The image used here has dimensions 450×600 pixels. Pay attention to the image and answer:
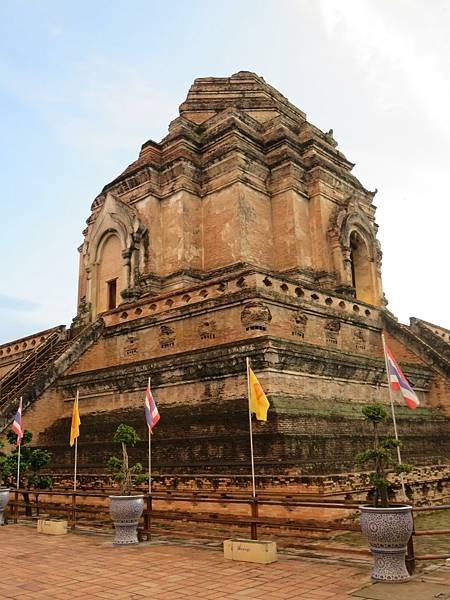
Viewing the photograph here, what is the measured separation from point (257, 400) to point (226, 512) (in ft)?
10.3

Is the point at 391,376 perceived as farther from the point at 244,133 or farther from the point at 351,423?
the point at 244,133

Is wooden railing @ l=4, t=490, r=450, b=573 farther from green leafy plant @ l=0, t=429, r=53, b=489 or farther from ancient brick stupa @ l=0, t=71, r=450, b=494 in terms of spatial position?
ancient brick stupa @ l=0, t=71, r=450, b=494

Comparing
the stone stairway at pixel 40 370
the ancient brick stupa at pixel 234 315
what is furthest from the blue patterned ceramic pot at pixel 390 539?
the stone stairway at pixel 40 370

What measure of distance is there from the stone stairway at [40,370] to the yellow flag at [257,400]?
9.87 m

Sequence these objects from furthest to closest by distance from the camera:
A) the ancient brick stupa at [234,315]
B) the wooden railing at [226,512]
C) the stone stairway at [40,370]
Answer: the stone stairway at [40,370]
the ancient brick stupa at [234,315]
the wooden railing at [226,512]

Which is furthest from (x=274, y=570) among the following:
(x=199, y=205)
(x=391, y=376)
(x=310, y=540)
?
(x=199, y=205)

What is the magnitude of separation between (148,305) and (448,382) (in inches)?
438

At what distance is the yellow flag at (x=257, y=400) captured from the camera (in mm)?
11242

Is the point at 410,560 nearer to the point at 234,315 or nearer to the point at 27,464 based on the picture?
the point at 234,315

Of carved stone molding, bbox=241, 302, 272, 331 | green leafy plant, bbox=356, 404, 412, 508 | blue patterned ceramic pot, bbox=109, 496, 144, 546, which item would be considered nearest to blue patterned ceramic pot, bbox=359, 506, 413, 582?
green leafy plant, bbox=356, 404, 412, 508

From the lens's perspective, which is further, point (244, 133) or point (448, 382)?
point (244, 133)

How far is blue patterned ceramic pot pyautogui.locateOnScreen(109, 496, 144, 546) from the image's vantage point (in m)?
10.9

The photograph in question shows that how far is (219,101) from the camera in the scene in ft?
92.0

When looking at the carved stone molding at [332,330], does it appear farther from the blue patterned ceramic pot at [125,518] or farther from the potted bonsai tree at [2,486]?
the potted bonsai tree at [2,486]
